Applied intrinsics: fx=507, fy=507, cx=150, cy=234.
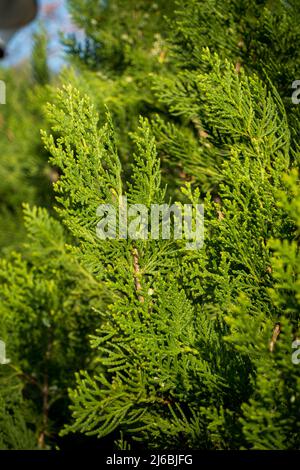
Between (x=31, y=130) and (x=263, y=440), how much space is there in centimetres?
348

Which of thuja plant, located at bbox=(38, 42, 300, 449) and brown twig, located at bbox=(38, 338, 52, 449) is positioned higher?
thuja plant, located at bbox=(38, 42, 300, 449)

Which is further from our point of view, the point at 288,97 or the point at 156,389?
the point at 288,97

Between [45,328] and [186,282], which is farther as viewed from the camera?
[45,328]

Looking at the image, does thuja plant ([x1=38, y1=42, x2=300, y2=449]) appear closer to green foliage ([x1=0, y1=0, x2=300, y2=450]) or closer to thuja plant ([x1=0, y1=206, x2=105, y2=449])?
green foliage ([x1=0, y1=0, x2=300, y2=450])

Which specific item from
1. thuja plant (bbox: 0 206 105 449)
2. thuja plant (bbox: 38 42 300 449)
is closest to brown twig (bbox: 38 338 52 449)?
thuja plant (bbox: 0 206 105 449)

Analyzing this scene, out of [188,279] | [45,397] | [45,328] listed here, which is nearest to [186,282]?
[188,279]

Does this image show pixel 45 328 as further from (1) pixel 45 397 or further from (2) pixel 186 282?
(2) pixel 186 282

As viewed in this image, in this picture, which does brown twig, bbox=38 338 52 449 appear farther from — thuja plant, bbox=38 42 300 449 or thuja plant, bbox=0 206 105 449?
thuja plant, bbox=38 42 300 449

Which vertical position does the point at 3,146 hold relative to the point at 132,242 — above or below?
above

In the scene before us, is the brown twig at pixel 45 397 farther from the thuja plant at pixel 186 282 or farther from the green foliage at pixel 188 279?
the thuja plant at pixel 186 282

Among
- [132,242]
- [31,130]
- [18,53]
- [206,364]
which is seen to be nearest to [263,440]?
[206,364]

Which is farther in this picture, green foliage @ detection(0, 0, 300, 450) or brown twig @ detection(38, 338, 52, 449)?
brown twig @ detection(38, 338, 52, 449)
